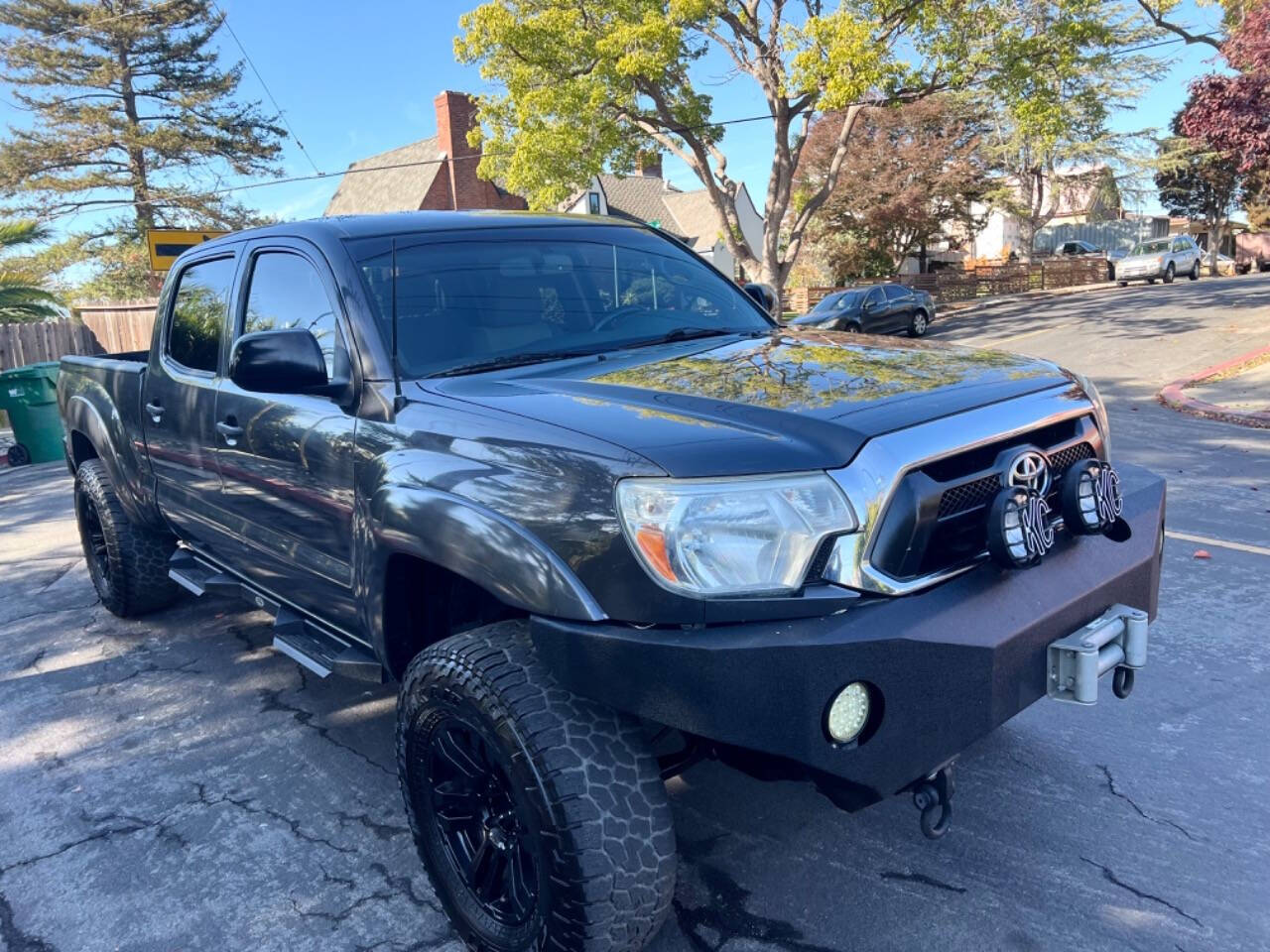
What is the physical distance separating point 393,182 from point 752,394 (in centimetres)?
4024

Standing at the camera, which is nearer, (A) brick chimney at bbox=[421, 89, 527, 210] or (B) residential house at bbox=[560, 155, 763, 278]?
(A) brick chimney at bbox=[421, 89, 527, 210]

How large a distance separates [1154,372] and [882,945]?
14.1 m

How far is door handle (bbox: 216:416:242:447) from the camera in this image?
367cm

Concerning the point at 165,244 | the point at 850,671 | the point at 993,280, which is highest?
the point at 165,244

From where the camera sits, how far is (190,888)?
304cm

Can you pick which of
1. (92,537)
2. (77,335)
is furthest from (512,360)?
(77,335)

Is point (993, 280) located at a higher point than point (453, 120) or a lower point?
lower

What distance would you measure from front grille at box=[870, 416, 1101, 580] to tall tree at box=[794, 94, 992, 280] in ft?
106

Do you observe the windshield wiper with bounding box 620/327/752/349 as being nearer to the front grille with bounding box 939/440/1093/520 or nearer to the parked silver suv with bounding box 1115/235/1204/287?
the front grille with bounding box 939/440/1093/520

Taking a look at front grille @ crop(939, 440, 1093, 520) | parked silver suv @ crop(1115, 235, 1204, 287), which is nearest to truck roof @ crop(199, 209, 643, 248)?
front grille @ crop(939, 440, 1093, 520)

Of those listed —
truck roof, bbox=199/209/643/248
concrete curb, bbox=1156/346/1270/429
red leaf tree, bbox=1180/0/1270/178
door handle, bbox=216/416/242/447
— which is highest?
red leaf tree, bbox=1180/0/1270/178

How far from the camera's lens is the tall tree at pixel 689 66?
763 inches

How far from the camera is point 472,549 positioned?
2469 mm

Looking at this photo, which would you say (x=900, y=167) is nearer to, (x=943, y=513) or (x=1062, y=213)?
(x=1062, y=213)
